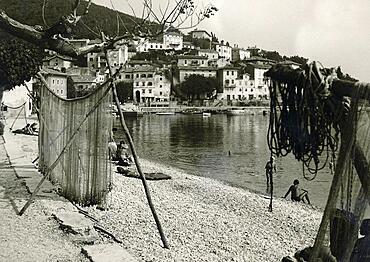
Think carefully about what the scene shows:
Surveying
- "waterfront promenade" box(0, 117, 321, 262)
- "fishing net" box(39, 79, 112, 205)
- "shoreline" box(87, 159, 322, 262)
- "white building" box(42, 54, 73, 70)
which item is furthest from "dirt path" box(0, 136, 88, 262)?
"white building" box(42, 54, 73, 70)

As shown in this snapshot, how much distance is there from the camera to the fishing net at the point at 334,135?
4.38 m

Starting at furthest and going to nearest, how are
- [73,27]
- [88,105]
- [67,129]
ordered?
1. [67,129]
2. [88,105]
3. [73,27]

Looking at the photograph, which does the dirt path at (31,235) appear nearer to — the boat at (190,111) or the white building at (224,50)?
the boat at (190,111)

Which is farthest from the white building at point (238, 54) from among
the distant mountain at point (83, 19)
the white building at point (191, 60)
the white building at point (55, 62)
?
the distant mountain at point (83, 19)

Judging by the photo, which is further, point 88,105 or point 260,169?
point 260,169

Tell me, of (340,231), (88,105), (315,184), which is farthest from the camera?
(315,184)

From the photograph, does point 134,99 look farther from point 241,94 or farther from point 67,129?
point 67,129

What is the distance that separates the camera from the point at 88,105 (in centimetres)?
1078

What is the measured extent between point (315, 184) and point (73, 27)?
1834 centimetres

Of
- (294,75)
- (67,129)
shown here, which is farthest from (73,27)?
(294,75)

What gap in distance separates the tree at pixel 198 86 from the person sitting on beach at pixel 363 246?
11168 centimetres

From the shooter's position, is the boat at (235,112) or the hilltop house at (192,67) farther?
the hilltop house at (192,67)

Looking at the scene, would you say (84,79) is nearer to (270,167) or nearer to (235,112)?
(235,112)

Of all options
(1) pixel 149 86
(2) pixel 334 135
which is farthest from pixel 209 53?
(2) pixel 334 135
